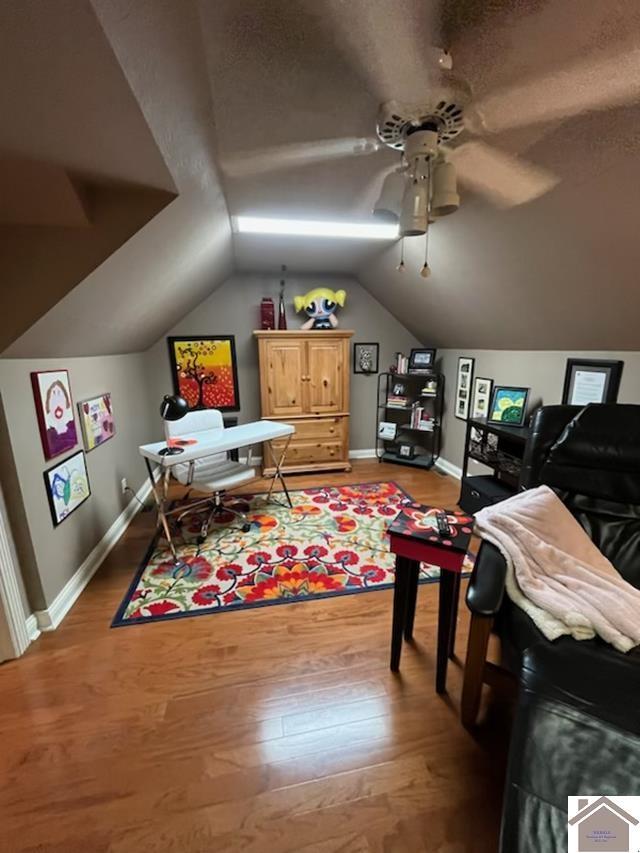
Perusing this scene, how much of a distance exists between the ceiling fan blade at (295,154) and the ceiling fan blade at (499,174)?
0.39 m

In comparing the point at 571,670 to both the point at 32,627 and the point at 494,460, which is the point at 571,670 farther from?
the point at 32,627

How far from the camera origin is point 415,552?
4.64 feet

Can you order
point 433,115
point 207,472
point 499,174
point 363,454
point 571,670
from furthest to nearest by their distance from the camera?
point 363,454 < point 207,472 < point 499,174 < point 433,115 < point 571,670

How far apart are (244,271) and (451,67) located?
3.08m

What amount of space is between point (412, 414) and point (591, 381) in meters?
1.96

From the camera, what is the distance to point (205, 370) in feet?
12.9

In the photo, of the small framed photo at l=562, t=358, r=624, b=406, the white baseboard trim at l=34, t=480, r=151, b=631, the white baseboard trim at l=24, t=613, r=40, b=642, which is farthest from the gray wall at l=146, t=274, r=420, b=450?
the white baseboard trim at l=24, t=613, r=40, b=642

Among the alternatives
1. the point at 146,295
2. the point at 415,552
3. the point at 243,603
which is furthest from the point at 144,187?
the point at 243,603

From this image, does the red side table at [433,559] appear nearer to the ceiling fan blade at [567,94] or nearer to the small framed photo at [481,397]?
the ceiling fan blade at [567,94]

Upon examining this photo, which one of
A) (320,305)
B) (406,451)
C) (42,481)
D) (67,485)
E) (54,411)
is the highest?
(320,305)

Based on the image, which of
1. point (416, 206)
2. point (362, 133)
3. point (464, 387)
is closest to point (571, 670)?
point (416, 206)

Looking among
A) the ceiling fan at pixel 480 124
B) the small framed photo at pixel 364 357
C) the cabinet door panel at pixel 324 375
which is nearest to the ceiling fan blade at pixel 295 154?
the ceiling fan at pixel 480 124

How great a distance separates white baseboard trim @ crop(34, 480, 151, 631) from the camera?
6.03 feet

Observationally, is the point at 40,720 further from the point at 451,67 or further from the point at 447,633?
the point at 451,67
